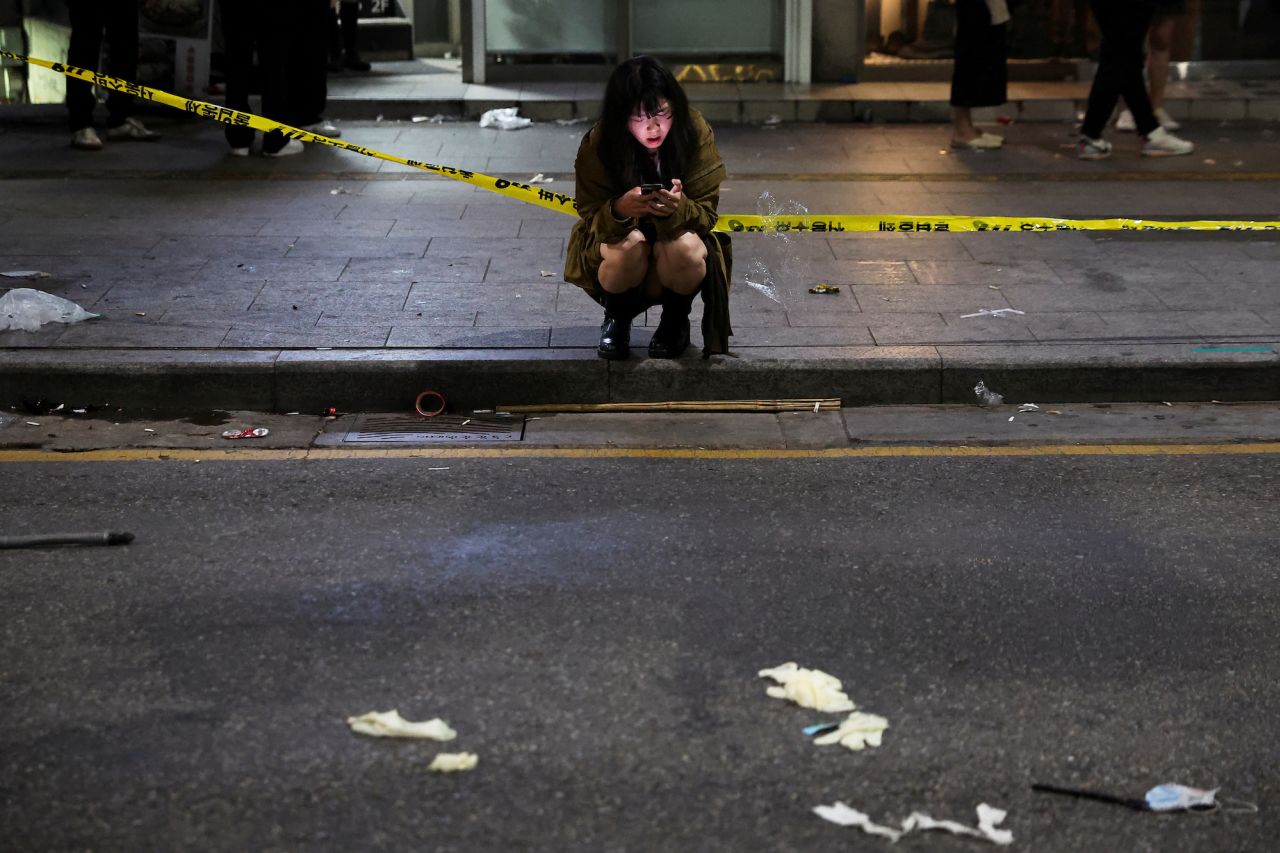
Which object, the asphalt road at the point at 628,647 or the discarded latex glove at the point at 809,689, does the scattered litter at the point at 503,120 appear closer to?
the asphalt road at the point at 628,647

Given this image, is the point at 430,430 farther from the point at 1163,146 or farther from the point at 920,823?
the point at 1163,146

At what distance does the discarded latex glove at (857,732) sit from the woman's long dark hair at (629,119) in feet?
9.02

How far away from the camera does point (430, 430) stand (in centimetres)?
601

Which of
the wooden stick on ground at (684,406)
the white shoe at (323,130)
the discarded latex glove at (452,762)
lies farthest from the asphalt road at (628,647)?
the white shoe at (323,130)

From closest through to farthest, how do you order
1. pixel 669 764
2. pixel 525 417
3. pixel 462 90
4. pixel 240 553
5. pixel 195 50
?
1. pixel 669 764
2. pixel 240 553
3. pixel 525 417
4. pixel 195 50
5. pixel 462 90

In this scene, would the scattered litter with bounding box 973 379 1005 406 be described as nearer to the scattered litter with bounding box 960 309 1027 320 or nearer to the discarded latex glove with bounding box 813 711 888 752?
the scattered litter with bounding box 960 309 1027 320

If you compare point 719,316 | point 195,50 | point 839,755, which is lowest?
point 839,755

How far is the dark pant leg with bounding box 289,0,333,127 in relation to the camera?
35.0 ft

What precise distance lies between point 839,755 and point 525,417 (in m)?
2.82

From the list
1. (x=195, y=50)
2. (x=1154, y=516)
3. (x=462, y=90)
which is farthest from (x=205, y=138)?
(x=1154, y=516)

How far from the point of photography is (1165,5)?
1082cm

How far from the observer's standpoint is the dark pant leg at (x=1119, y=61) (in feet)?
34.2

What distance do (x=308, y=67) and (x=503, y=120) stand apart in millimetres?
1576

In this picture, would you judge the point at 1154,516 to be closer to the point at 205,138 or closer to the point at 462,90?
the point at 205,138
